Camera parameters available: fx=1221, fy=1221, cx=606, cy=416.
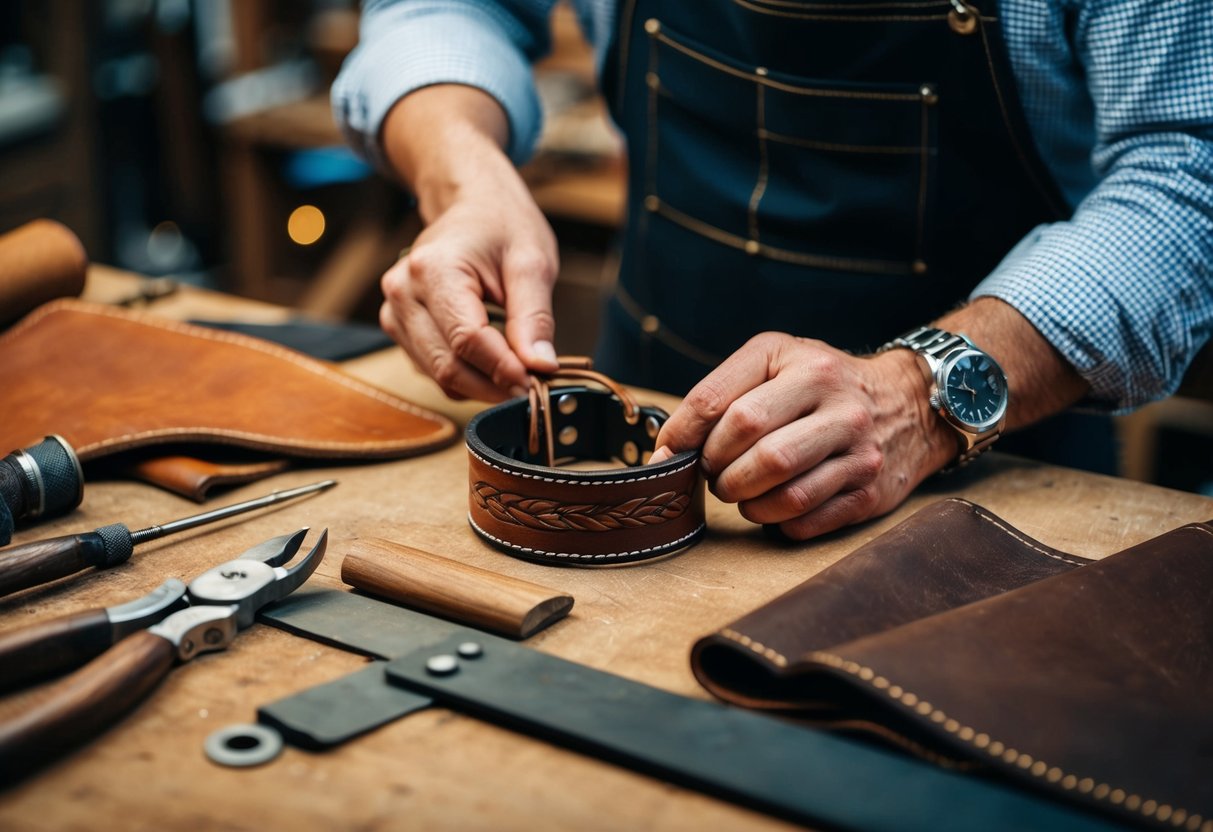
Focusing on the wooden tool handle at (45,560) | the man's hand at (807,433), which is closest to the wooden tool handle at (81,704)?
the wooden tool handle at (45,560)

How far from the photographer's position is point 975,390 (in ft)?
4.51

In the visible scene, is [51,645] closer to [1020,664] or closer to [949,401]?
[1020,664]

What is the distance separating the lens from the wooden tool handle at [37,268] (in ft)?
5.49

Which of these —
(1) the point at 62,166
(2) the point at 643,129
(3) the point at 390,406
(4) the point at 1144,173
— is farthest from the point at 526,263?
(1) the point at 62,166

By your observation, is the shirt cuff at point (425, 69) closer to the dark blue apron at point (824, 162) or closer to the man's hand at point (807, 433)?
the dark blue apron at point (824, 162)

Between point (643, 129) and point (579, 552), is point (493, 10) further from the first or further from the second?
point (579, 552)

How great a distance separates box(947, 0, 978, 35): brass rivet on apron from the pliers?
101 centimetres

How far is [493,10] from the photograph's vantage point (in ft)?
6.76

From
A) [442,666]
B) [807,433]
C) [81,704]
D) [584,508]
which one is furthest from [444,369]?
[81,704]

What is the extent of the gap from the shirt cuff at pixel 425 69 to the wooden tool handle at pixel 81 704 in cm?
115

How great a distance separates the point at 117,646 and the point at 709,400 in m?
A: 0.60

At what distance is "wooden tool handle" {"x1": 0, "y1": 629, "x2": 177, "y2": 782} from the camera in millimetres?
860

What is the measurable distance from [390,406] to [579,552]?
467mm

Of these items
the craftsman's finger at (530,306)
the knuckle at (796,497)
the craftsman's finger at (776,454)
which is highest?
the craftsman's finger at (530,306)
